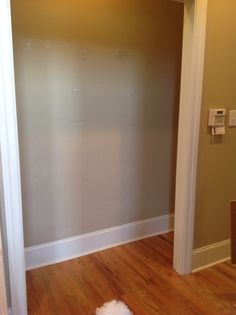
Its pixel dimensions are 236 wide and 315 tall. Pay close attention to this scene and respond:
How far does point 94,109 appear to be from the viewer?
2.46m

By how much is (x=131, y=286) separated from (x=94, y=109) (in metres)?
1.42

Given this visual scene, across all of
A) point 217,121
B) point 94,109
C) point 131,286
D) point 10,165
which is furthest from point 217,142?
point 10,165

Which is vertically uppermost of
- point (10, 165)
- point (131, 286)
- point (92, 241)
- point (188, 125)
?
point (188, 125)

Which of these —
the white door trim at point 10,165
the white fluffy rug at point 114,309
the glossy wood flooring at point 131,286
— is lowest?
the glossy wood flooring at point 131,286

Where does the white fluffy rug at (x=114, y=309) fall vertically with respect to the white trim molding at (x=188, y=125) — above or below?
below

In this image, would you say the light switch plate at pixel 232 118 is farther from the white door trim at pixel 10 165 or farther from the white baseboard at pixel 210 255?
the white door trim at pixel 10 165

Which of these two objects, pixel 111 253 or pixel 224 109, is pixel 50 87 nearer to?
pixel 224 109

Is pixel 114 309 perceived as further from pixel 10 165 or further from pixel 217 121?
pixel 217 121

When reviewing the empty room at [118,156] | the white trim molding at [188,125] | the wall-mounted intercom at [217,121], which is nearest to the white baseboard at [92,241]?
the empty room at [118,156]

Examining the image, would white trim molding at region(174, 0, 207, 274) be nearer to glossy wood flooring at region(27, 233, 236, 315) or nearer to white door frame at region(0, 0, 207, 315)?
white door frame at region(0, 0, 207, 315)

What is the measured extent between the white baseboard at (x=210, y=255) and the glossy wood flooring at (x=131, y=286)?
0.17ft

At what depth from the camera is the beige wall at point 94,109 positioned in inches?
86.0

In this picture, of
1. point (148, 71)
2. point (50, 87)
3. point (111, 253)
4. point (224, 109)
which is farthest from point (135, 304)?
point (148, 71)

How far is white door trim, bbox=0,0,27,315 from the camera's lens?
1.43m
